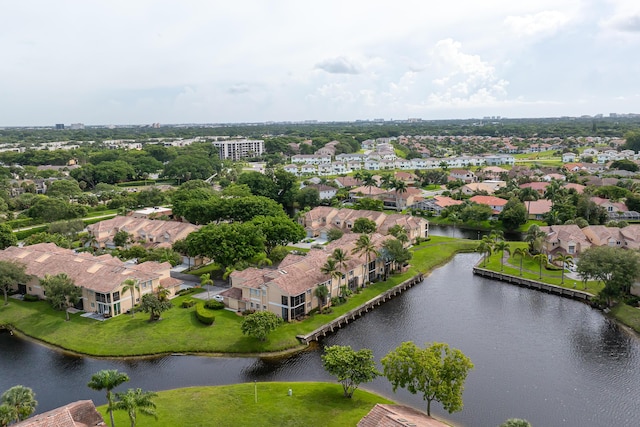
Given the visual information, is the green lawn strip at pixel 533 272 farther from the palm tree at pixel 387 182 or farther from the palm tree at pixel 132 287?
the palm tree at pixel 387 182

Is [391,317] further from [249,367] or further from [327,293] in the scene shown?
[249,367]

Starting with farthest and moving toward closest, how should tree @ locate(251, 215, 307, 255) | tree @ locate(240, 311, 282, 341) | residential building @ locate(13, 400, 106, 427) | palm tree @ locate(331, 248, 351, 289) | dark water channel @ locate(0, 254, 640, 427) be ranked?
tree @ locate(251, 215, 307, 255), palm tree @ locate(331, 248, 351, 289), tree @ locate(240, 311, 282, 341), dark water channel @ locate(0, 254, 640, 427), residential building @ locate(13, 400, 106, 427)

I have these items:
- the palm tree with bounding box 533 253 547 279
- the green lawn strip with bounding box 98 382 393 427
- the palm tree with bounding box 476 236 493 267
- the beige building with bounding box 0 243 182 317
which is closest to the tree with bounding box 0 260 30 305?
the beige building with bounding box 0 243 182 317

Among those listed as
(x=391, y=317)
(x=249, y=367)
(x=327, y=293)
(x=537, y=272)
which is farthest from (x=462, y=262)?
(x=249, y=367)

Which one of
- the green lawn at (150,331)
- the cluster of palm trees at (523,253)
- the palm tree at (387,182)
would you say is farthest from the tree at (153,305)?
the palm tree at (387,182)

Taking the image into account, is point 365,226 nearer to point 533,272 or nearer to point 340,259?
point 340,259

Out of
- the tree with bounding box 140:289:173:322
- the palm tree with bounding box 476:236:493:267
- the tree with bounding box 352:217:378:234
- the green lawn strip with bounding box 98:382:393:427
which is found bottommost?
the green lawn strip with bounding box 98:382:393:427

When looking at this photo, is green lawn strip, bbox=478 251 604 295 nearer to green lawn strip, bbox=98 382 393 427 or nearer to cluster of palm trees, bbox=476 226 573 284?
cluster of palm trees, bbox=476 226 573 284
